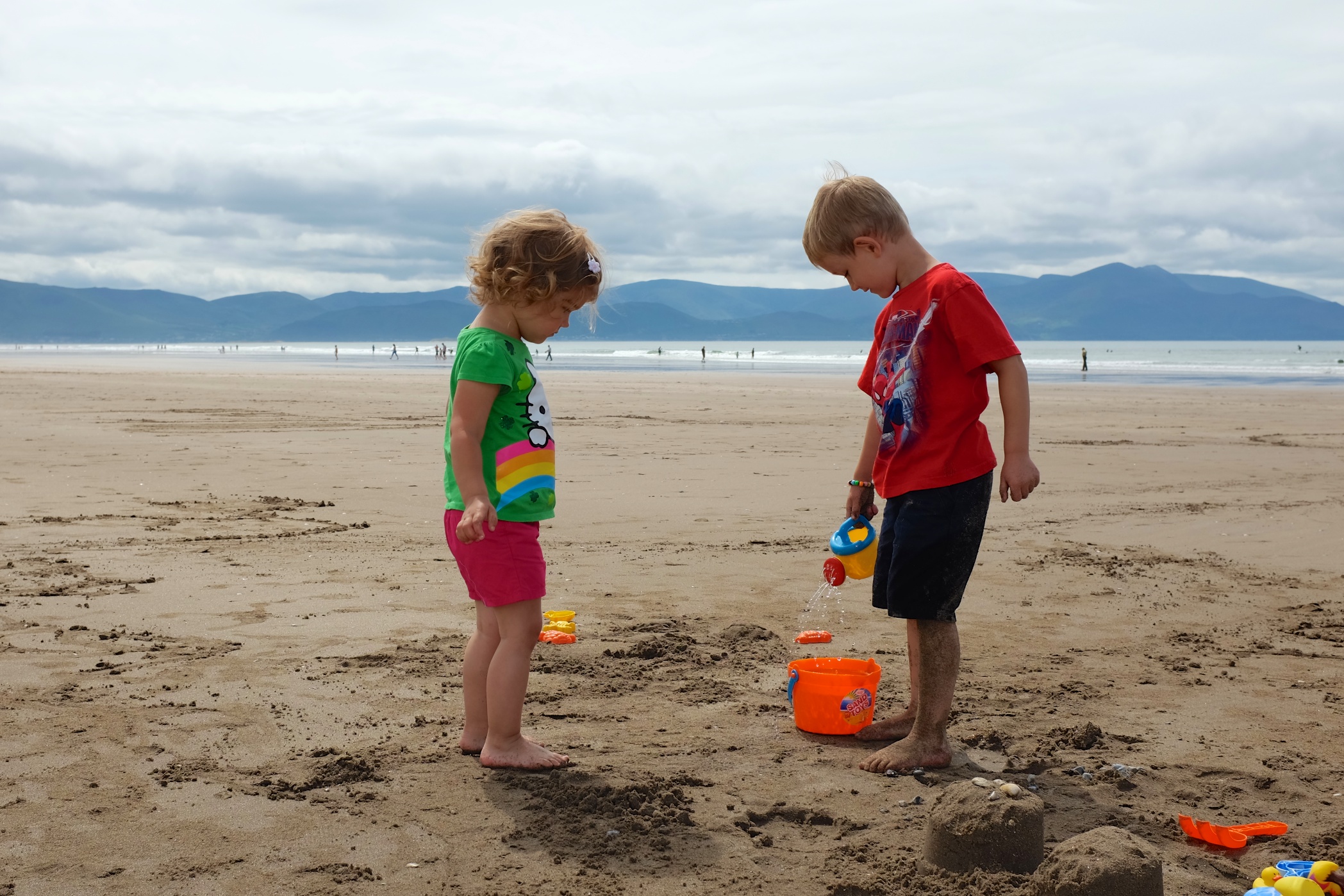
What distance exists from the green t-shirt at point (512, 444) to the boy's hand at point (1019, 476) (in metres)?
1.49

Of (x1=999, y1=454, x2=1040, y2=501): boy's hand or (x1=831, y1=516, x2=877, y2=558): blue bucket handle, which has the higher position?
(x1=999, y1=454, x2=1040, y2=501): boy's hand

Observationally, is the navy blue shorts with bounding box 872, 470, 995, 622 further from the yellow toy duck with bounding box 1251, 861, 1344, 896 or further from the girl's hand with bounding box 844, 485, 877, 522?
the yellow toy duck with bounding box 1251, 861, 1344, 896

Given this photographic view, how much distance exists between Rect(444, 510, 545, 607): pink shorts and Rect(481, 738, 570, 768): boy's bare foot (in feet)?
1.52

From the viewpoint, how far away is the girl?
336 cm

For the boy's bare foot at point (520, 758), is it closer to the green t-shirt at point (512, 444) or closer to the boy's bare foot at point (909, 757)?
the green t-shirt at point (512, 444)

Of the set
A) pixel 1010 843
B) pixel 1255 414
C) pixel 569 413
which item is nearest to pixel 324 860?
pixel 1010 843

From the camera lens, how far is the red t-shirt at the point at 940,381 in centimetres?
345

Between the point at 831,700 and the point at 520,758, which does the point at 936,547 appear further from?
the point at 520,758

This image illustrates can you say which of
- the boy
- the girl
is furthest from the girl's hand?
the girl

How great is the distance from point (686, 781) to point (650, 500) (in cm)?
573

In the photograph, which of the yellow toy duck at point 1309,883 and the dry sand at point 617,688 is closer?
the yellow toy duck at point 1309,883

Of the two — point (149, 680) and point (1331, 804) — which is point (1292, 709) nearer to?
point (1331, 804)

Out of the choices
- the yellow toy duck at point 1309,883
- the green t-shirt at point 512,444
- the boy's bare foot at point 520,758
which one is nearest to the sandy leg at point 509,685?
the boy's bare foot at point 520,758

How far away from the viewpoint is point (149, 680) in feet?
13.6
